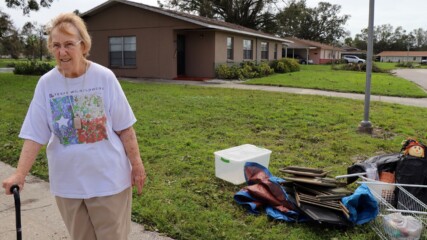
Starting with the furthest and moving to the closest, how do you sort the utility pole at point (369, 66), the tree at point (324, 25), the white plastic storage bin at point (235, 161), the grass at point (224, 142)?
the tree at point (324, 25) → the utility pole at point (369, 66) → the white plastic storage bin at point (235, 161) → the grass at point (224, 142)

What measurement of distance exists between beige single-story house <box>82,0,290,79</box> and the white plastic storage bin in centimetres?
1410

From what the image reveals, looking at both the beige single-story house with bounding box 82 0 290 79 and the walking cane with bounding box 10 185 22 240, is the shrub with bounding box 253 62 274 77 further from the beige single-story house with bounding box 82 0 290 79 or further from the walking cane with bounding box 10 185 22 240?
the walking cane with bounding box 10 185 22 240

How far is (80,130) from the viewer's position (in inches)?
84.5

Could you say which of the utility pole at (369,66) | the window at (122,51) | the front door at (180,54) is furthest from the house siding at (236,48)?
the utility pole at (369,66)

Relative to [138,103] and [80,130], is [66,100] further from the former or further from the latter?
[138,103]

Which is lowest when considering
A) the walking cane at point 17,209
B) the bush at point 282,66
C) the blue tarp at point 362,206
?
the blue tarp at point 362,206

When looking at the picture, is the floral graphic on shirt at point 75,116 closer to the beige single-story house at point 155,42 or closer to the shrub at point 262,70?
the beige single-story house at point 155,42

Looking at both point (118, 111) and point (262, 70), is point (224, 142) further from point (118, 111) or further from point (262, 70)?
point (262, 70)

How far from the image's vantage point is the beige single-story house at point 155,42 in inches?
750

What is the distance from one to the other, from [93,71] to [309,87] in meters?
14.1

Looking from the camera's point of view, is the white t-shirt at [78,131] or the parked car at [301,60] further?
the parked car at [301,60]

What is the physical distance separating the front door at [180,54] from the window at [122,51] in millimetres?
2383

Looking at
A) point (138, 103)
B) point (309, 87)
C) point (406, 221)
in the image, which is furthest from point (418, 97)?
point (406, 221)

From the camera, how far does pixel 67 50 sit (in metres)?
2.12
